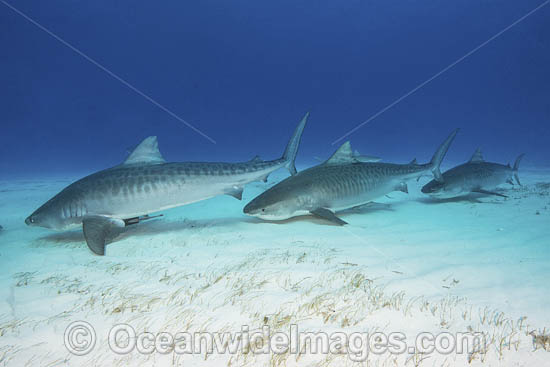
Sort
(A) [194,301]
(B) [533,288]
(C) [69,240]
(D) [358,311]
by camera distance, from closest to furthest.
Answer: (D) [358,311]
(A) [194,301]
(B) [533,288]
(C) [69,240]

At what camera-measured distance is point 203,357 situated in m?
1.69

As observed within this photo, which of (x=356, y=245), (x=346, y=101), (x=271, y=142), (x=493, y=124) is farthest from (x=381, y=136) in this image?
(x=356, y=245)

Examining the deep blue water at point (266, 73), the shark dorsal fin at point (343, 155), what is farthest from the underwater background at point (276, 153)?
the shark dorsal fin at point (343, 155)

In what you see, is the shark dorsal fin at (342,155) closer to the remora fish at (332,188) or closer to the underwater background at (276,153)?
the remora fish at (332,188)

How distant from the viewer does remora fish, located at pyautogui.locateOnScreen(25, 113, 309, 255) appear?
429 centimetres

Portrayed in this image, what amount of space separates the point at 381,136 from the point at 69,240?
73436mm

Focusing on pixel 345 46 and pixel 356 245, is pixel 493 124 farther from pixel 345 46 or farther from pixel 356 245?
pixel 356 245

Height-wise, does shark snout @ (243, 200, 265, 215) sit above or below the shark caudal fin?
below

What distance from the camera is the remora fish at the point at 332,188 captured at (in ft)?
17.3

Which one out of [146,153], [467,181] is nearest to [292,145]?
[146,153]

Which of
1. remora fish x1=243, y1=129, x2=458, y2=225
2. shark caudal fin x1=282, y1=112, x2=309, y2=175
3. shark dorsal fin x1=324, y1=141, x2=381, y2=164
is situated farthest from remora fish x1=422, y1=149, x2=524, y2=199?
shark caudal fin x1=282, y1=112, x2=309, y2=175

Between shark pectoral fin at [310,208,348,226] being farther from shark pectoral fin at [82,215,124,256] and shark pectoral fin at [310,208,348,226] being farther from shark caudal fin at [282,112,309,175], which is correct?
shark pectoral fin at [82,215,124,256]

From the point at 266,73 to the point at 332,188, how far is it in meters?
95.2

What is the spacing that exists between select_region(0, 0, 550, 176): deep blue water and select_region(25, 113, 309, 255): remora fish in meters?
58.1
